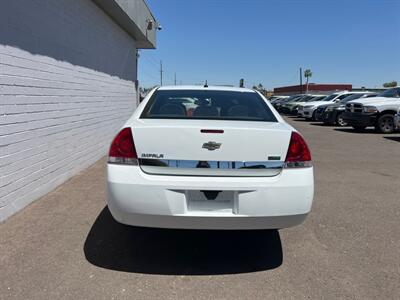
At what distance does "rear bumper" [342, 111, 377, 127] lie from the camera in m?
16.4

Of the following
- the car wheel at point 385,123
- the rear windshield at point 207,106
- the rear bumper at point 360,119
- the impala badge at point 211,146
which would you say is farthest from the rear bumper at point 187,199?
the car wheel at point 385,123

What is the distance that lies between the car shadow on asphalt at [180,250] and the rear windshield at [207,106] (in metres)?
1.29

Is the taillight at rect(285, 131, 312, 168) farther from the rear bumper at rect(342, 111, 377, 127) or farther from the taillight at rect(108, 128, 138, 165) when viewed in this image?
the rear bumper at rect(342, 111, 377, 127)

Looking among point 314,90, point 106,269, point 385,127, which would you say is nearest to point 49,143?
point 106,269

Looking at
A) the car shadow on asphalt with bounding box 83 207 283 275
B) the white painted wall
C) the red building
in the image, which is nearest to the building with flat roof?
the white painted wall

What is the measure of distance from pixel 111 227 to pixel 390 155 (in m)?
8.40

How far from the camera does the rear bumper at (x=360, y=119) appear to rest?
53.9ft

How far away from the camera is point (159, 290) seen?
3.29 metres

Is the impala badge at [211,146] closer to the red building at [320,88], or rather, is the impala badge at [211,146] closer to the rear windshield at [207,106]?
the rear windshield at [207,106]

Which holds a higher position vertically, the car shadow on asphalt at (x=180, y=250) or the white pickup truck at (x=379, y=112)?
the white pickup truck at (x=379, y=112)

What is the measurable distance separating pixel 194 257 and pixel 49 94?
11.8 ft

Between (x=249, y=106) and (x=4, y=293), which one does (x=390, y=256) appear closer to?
(x=249, y=106)

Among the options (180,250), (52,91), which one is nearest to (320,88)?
(52,91)

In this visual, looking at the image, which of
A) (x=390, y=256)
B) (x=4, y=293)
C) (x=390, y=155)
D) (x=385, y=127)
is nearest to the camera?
(x=4, y=293)
